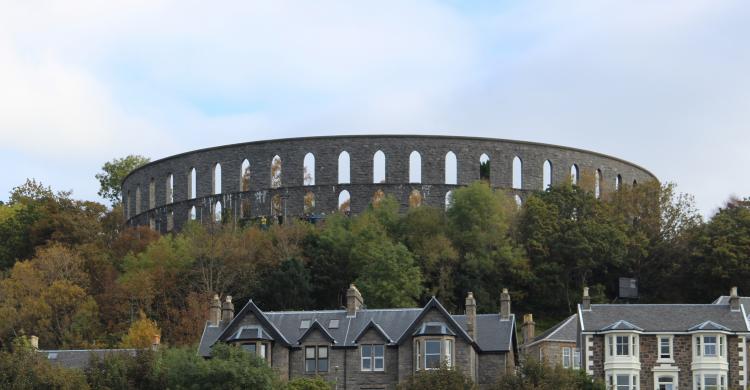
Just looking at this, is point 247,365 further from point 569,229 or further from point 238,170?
point 238,170

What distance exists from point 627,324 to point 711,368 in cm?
411

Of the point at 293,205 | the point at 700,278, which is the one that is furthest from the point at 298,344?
the point at 293,205

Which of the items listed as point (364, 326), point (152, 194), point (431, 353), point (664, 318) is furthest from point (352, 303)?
point (152, 194)

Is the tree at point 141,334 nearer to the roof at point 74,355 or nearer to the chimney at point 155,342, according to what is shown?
the chimney at point 155,342

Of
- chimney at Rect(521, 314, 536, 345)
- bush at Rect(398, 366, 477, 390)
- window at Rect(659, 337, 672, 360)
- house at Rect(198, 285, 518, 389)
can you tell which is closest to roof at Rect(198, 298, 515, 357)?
house at Rect(198, 285, 518, 389)

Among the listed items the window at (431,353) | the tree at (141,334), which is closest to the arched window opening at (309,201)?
the tree at (141,334)

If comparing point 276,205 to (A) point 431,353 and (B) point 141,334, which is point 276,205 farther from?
(A) point 431,353

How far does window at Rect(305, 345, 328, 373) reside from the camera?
262 ft

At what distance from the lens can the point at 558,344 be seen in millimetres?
87875

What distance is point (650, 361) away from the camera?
81312mm

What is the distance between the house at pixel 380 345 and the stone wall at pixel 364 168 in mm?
38623

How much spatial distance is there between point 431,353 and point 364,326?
3824mm

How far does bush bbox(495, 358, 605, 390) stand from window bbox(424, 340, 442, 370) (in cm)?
401

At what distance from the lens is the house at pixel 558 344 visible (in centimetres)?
8725
